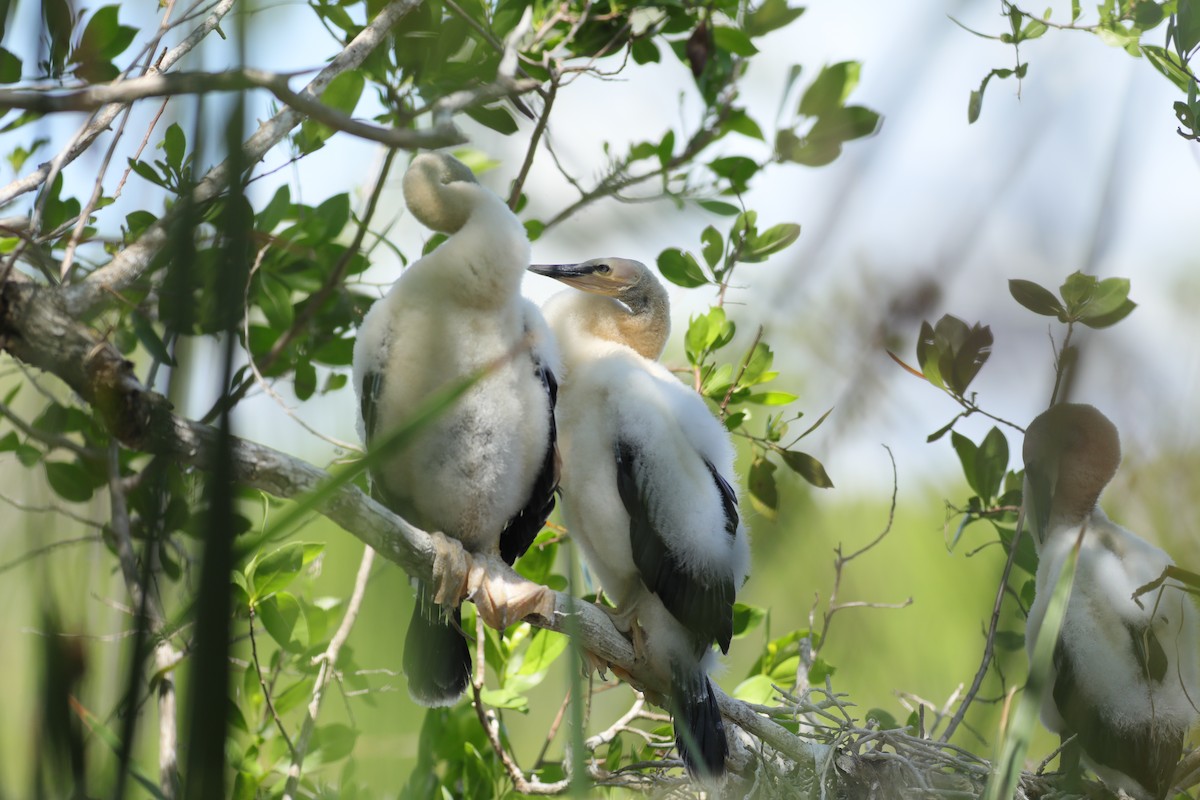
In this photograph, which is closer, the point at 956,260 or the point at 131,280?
the point at 956,260

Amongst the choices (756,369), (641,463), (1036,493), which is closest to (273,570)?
(641,463)

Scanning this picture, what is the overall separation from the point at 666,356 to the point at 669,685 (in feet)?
3.17

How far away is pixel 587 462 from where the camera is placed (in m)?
1.90

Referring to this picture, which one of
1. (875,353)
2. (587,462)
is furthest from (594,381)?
(875,353)

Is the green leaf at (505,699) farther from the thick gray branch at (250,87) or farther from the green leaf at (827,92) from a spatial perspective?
the thick gray branch at (250,87)

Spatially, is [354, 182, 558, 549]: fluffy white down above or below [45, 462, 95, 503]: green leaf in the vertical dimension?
above

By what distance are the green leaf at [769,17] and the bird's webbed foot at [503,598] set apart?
1.32m

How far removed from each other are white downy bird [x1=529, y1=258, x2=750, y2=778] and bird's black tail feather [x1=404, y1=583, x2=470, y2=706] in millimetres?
303

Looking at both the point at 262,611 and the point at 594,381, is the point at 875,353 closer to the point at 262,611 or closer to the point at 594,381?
the point at 594,381

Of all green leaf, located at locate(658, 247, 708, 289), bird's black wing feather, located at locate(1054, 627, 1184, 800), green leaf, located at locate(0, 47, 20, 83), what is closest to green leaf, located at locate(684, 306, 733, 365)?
green leaf, located at locate(658, 247, 708, 289)

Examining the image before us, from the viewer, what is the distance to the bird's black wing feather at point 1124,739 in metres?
1.93

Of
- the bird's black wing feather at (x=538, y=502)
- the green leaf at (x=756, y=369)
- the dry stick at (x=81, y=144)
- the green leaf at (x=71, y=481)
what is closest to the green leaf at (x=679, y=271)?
the green leaf at (x=756, y=369)

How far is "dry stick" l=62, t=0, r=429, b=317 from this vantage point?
108 cm

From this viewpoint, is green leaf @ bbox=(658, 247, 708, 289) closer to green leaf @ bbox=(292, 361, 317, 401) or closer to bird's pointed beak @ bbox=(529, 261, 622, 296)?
bird's pointed beak @ bbox=(529, 261, 622, 296)
